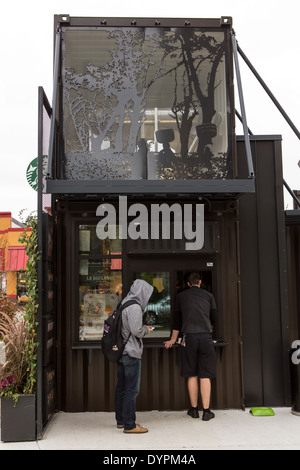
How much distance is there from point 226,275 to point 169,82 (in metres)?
2.90

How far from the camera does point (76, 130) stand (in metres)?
6.94

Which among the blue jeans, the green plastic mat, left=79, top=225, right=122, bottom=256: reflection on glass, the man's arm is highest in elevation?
left=79, top=225, right=122, bottom=256: reflection on glass

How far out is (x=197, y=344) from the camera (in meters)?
6.48

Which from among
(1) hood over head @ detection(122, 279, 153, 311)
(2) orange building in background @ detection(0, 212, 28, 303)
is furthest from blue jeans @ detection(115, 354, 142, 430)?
(2) orange building in background @ detection(0, 212, 28, 303)

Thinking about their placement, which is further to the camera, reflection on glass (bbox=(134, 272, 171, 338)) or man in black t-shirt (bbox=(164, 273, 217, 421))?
reflection on glass (bbox=(134, 272, 171, 338))

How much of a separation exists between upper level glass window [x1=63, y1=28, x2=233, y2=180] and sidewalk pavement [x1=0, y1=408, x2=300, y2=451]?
326cm

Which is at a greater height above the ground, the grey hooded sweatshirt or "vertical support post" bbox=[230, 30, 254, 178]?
"vertical support post" bbox=[230, 30, 254, 178]

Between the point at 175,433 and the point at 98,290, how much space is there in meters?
2.18

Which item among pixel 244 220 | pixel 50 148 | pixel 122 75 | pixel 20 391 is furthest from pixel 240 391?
pixel 122 75

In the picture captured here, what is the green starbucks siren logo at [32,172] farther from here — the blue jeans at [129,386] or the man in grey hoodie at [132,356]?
the blue jeans at [129,386]

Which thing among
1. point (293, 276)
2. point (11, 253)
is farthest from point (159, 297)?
point (11, 253)

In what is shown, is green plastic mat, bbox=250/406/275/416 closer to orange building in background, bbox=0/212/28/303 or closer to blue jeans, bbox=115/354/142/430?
blue jeans, bbox=115/354/142/430

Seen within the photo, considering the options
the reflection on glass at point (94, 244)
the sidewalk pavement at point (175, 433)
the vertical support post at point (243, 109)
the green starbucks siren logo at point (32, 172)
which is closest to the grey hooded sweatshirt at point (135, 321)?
the sidewalk pavement at point (175, 433)

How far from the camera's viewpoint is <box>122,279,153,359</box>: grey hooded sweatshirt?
578 centimetres
